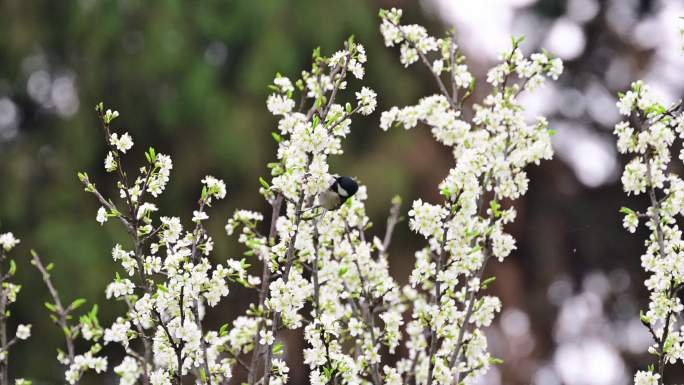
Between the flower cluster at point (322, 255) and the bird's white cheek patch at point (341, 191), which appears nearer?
the flower cluster at point (322, 255)

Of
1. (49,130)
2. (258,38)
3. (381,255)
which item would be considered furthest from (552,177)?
(381,255)

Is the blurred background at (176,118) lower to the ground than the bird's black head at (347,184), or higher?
higher

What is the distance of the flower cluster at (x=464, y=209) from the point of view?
2.29 meters

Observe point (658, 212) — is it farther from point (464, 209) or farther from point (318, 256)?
point (318, 256)

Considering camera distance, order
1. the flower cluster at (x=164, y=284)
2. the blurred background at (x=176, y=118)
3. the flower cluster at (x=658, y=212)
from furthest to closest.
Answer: the blurred background at (x=176, y=118) < the flower cluster at (x=658, y=212) < the flower cluster at (x=164, y=284)

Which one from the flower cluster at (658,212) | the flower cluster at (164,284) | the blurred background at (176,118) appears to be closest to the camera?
the flower cluster at (164,284)

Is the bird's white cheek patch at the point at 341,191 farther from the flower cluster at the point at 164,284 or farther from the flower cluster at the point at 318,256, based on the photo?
the flower cluster at the point at 164,284

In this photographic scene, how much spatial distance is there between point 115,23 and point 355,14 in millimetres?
2245

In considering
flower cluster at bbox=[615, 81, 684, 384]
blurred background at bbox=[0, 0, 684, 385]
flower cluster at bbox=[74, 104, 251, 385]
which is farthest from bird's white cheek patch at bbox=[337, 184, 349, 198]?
blurred background at bbox=[0, 0, 684, 385]

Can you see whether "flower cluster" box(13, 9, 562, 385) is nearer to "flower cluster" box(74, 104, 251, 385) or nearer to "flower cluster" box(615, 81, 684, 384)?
"flower cluster" box(74, 104, 251, 385)

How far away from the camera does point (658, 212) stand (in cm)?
236

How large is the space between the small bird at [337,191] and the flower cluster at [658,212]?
0.75 metres

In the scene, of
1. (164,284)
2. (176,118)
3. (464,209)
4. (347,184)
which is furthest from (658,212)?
(176,118)

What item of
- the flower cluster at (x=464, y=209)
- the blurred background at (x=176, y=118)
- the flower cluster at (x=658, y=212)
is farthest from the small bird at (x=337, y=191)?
the blurred background at (x=176, y=118)
